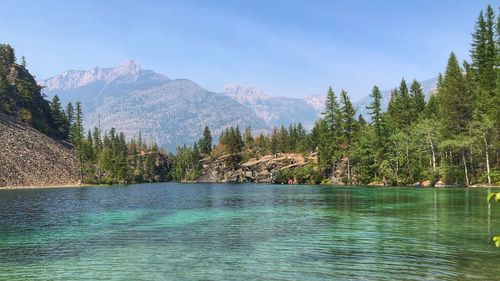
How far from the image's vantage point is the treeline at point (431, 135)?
9350cm

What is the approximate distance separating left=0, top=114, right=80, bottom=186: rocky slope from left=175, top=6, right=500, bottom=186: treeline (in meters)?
97.9

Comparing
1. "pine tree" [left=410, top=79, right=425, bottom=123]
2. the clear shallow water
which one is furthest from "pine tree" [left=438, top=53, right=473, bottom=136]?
the clear shallow water

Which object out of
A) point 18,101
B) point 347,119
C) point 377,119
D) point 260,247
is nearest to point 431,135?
point 377,119

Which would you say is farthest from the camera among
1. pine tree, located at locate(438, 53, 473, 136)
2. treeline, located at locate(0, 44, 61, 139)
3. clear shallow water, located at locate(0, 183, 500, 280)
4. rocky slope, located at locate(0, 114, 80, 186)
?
treeline, located at locate(0, 44, 61, 139)

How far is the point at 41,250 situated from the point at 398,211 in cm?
3679

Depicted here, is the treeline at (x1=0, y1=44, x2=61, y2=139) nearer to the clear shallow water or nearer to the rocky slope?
the rocky slope

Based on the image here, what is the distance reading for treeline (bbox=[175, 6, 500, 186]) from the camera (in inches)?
3681

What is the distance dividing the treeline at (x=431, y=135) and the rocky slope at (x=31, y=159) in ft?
321

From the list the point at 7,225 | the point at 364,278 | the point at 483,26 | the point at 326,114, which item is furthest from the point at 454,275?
the point at 326,114

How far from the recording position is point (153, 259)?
2428 centimetres

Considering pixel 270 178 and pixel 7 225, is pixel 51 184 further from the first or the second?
pixel 7 225

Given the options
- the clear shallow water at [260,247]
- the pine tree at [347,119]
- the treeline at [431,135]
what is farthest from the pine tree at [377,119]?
the clear shallow water at [260,247]

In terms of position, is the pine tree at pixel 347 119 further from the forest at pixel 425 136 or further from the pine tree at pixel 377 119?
the pine tree at pixel 377 119

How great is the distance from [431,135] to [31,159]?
13703cm
